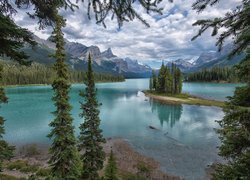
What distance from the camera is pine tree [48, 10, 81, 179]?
47.6 ft

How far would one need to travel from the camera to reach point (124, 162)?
27.5 meters

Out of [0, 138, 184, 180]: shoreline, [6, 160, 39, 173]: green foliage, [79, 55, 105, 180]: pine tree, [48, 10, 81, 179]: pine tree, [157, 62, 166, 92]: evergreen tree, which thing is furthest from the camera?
[157, 62, 166, 92]: evergreen tree

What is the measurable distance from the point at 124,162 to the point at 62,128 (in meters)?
15.1

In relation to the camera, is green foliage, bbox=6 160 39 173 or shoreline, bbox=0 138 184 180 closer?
shoreline, bbox=0 138 184 180

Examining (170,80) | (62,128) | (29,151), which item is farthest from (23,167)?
(170,80)

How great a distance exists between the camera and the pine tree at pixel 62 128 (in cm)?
1452

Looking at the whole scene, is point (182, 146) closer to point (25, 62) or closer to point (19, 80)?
point (25, 62)

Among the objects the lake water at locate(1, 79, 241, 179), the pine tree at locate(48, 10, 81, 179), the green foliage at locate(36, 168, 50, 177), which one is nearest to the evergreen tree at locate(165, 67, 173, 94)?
the lake water at locate(1, 79, 241, 179)

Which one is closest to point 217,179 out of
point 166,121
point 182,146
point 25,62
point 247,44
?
point 247,44

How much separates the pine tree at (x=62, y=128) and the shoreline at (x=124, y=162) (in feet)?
28.2

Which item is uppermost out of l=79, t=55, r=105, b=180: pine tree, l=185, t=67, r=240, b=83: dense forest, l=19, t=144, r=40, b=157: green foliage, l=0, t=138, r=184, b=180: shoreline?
l=185, t=67, r=240, b=83: dense forest

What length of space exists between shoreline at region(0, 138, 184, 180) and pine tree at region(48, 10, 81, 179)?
8.58 meters

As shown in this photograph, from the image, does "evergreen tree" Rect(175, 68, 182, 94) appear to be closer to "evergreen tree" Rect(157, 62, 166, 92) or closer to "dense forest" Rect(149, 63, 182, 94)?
"dense forest" Rect(149, 63, 182, 94)

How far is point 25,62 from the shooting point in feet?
20.8
